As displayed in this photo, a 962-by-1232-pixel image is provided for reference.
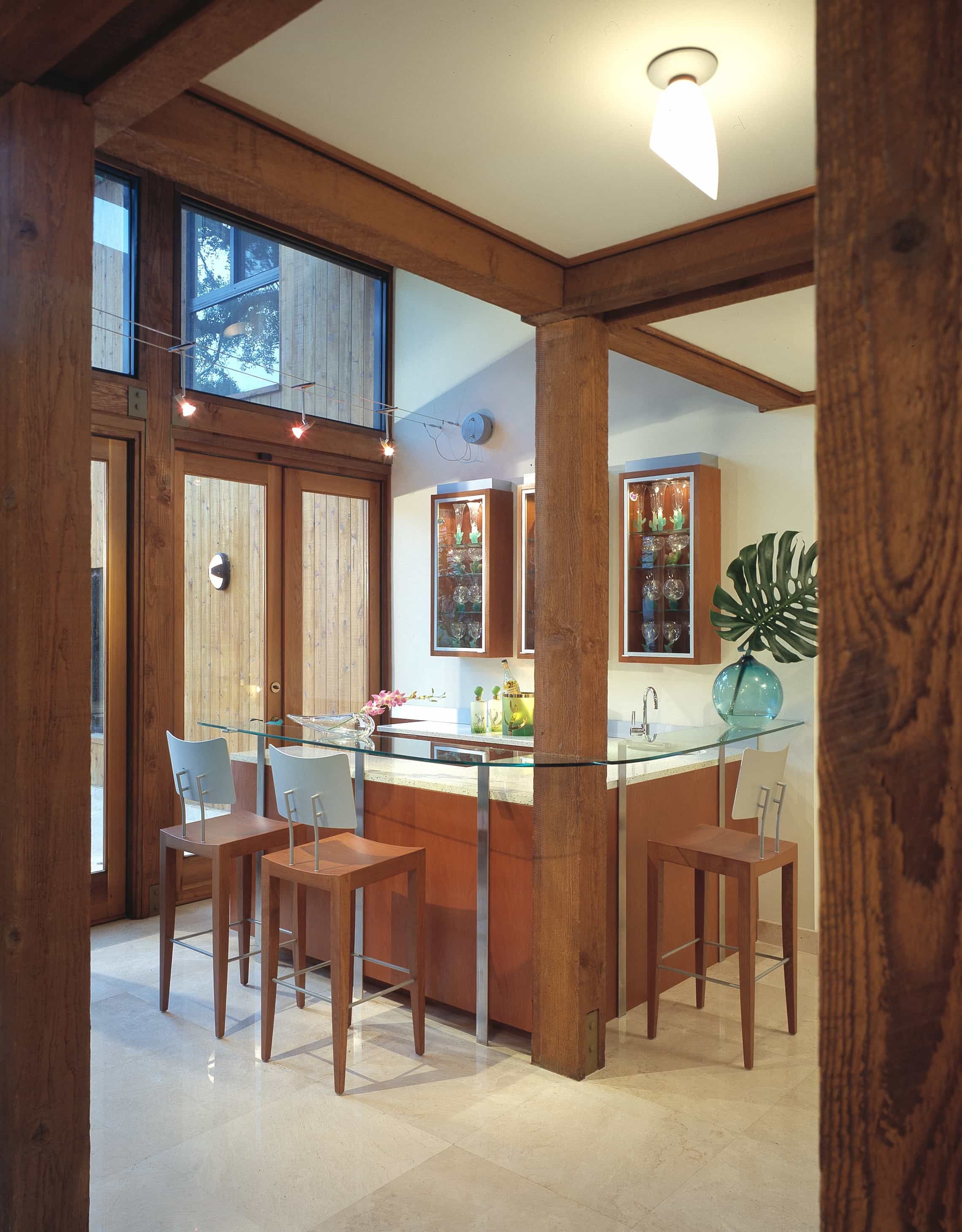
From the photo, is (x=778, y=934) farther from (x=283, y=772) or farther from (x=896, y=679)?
(x=896, y=679)

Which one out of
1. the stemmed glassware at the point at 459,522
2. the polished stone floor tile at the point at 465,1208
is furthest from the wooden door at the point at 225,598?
the polished stone floor tile at the point at 465,1208

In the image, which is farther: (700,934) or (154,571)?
(154,571)

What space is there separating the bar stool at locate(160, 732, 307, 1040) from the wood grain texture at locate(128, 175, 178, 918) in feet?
3.64

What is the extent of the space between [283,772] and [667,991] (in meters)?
1.94

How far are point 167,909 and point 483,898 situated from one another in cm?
125

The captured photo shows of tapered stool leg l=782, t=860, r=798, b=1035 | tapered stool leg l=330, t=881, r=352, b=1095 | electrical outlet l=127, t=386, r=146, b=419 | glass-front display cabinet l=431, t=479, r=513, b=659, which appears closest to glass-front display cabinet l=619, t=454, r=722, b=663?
glass-front display cabinet l=431, t=479, r=513, b=659

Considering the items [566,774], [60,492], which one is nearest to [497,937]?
[566,774]

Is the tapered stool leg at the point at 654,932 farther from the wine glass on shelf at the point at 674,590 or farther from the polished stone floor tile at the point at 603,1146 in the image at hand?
the wine glass on shelf at the point at 674,590

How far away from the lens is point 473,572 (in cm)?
555

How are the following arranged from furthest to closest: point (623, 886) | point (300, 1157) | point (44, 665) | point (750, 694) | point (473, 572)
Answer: point (473, 572) < point (750, 694) < point (623, 886) < point (300, 1157) < point (44, 665)

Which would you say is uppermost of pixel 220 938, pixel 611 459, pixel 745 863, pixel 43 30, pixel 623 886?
pixel 43 30

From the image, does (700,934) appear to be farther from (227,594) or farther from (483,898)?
(227,594)

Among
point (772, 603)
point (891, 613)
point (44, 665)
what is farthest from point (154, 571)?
point (891, 613)

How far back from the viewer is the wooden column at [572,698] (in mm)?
3055
